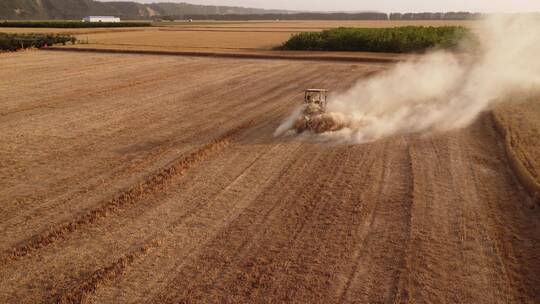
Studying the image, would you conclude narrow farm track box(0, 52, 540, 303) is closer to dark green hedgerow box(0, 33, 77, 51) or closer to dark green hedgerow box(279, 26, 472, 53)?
dark green hedgerow box(279, 26, 472, 53)

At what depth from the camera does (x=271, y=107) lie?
16.6m

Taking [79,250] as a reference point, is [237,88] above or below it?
above

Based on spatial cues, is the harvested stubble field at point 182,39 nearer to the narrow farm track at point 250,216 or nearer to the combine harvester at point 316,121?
the combine harvester at point 316,121

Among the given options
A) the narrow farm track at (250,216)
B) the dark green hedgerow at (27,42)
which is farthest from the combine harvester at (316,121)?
the dark green hedgerow at (27,42)

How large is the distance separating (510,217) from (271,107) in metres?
10.4

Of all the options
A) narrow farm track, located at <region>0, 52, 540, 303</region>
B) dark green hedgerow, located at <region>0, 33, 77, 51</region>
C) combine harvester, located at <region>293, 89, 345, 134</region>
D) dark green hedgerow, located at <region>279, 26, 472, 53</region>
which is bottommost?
narrow farm track, located at <region>0, 52, 540, 303</region>

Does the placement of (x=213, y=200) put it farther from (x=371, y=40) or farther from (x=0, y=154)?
(x=371, y=40)

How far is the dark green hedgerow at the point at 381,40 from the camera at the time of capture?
108ft

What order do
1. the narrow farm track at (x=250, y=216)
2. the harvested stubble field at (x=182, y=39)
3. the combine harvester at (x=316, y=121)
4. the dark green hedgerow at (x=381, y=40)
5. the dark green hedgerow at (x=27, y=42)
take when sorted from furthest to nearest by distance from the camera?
the harvested stubble field at (x=182, y=39) < the dark green hedgerow at (x=27, y=42) < the dark green hedgerow at (x=381, y=40) < the combine harvester at (x=316, y=121) < the narrow farm track at (x=250, y=216)

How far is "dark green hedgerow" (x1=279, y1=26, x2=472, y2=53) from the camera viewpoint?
1297 inches

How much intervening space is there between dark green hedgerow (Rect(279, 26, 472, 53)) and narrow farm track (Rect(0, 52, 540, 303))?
20.7 m

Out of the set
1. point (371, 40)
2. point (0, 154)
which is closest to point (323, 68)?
point (371, 40)

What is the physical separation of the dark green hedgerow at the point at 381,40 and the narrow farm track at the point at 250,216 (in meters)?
20.7

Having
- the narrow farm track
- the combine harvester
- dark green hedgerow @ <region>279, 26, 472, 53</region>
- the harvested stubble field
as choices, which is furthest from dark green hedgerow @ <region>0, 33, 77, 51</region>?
the combine harvester
